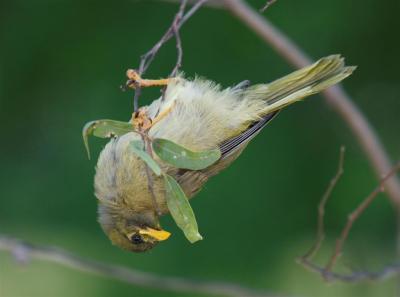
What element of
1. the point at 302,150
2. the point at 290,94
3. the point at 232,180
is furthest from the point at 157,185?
the point at 302,150

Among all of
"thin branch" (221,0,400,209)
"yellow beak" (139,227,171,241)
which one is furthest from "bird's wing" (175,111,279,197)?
→ "thin branch" (221,0,400,209)

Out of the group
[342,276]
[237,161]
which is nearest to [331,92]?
[342,276]

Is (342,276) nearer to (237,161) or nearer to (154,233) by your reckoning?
(154,233)

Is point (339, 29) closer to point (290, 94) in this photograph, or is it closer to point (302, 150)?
point (302, 150)

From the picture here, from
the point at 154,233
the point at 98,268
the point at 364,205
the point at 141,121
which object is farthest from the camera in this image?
the point at 98,268

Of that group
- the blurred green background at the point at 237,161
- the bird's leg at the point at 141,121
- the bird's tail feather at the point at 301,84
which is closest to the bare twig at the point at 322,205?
the bird's tail feather at the point at 301,84

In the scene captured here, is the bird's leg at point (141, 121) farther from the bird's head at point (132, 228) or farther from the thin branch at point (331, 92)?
the thin branch at point (331, 92)
